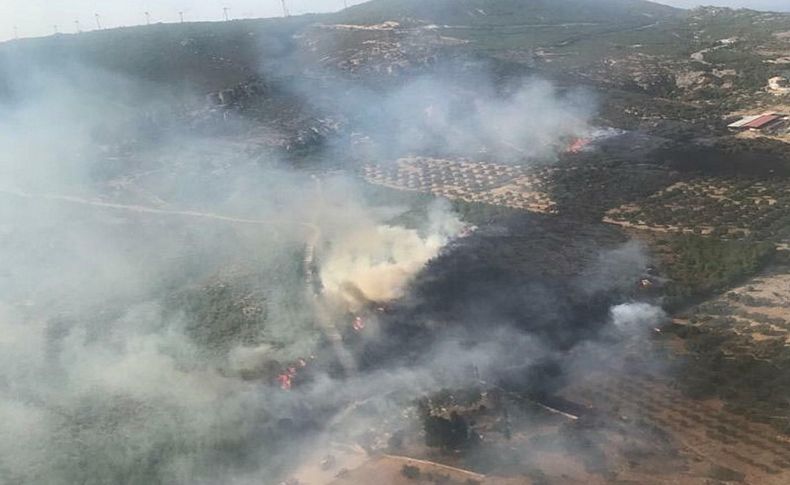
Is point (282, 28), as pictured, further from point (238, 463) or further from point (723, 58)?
point (238, 463)

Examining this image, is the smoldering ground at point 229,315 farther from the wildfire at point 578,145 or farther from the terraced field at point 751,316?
the wildfire at point 578,145

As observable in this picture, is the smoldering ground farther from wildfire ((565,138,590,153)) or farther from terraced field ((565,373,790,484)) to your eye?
wildfire ((565,138,590,153))

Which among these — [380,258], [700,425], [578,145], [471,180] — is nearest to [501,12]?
[578,145]

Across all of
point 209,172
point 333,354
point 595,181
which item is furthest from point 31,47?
point 333,354

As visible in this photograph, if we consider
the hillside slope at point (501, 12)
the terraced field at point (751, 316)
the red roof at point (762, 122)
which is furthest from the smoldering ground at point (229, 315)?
the hillside slope at point (501, 12)

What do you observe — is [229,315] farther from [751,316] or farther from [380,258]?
[751,316]

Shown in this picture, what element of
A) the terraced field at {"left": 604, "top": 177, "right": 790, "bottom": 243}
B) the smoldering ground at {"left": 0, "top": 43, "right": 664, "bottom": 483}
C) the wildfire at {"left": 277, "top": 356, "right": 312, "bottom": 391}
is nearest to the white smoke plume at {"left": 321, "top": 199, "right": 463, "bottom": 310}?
the smoldering ground at {"left": 0, "top": 43, "right": 664, "bottom": 483}
